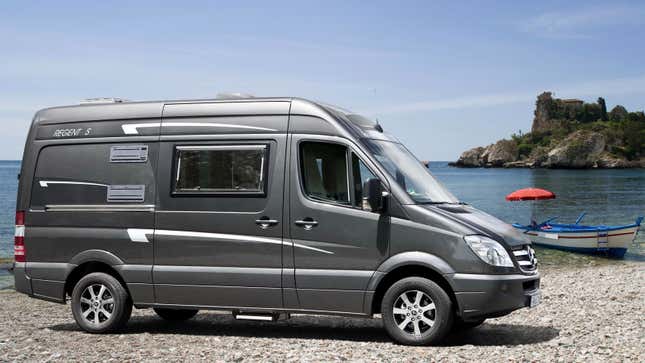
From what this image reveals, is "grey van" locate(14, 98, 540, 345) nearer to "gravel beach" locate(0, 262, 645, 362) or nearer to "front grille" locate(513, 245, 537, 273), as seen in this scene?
"front grille" locate(513, 245, 537, 273)

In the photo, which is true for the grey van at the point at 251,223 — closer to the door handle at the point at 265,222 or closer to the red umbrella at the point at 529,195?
the door handle at the point at 265,222

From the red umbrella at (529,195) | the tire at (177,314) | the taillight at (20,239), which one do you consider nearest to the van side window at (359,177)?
the tire at (177,314)

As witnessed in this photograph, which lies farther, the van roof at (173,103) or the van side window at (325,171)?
the van roof at (173,103)

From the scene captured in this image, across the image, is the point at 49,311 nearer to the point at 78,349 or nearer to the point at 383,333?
the point at 78,349

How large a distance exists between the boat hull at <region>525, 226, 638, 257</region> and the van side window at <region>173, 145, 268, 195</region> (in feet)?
79.8

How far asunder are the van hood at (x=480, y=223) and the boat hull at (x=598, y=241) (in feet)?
76.6

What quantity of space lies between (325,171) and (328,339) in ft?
6.79

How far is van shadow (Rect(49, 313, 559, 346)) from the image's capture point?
977 cm

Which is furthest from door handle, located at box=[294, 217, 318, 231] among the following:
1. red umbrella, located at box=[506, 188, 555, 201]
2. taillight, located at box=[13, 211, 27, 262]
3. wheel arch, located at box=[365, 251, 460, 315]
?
red umbrella, located at box=[506, 188, 555, 201]

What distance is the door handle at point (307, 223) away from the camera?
9250mm

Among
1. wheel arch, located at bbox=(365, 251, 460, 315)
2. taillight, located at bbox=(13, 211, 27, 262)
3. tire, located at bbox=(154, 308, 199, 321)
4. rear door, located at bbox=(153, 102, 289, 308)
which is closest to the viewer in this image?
wheel arch, located at bbox=(365, 251, 460, 315)

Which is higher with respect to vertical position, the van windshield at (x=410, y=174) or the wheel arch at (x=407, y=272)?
the van windshield at (x=410, y=174)

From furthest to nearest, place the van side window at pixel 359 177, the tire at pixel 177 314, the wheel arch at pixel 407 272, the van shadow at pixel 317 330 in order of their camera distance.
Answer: the tire at pixel 177 314, the van shadow at pixel 317 330, the van side window at pixel 359 177, the wheel arch at pixel 407 272

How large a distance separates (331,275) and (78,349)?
3.07m
